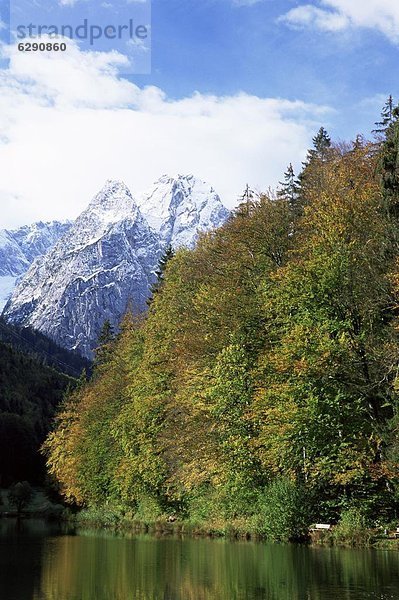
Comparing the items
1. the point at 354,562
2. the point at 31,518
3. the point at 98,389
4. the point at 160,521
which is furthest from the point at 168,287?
the point at 31,518

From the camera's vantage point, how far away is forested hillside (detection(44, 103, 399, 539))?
35.2 m

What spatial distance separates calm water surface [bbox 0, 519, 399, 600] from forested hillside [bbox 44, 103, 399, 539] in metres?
4.26

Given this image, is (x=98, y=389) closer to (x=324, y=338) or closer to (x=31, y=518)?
(x=31, y=518)

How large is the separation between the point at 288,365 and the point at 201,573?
42.5 ft

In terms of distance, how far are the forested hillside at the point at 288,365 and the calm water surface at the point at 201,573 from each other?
4256mm

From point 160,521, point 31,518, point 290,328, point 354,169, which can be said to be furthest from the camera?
point 31,518

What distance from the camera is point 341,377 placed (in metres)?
35.8

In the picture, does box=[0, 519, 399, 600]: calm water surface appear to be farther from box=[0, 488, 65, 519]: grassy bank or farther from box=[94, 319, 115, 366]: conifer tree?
box=[0, 488, 65, 519]: grassy bank

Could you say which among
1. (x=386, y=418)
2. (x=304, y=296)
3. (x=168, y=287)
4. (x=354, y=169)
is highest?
(x=354, y=169)

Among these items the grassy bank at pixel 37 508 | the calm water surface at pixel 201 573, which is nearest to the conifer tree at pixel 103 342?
the grassy bank at pixel 37 508

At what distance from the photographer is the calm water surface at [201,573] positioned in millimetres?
20141

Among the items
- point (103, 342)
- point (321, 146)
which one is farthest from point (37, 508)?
point (321, 146)

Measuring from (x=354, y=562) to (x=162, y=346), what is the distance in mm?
29395

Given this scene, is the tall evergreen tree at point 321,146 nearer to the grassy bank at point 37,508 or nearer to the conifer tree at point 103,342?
the conifer tree at point 103,342
